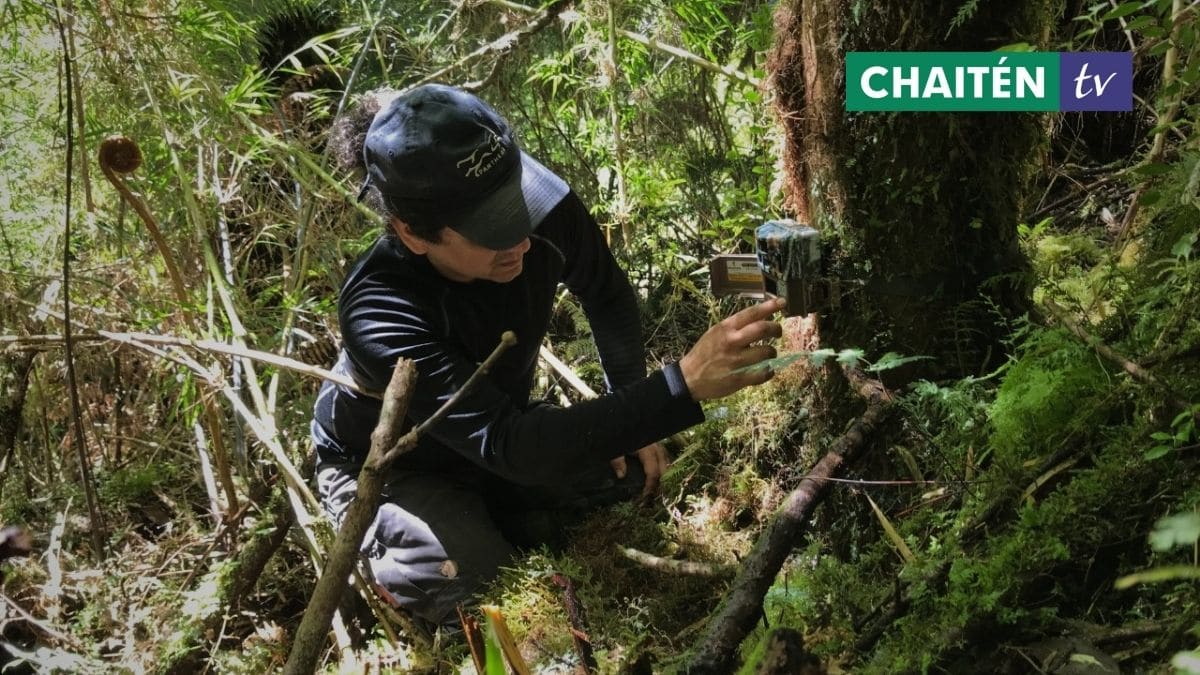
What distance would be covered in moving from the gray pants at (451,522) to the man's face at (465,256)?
729mm

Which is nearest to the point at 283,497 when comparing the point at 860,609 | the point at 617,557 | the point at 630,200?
the point at 617,557

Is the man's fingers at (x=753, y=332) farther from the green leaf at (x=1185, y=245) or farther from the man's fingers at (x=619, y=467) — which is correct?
the man's fingers at (x=619, y=467)

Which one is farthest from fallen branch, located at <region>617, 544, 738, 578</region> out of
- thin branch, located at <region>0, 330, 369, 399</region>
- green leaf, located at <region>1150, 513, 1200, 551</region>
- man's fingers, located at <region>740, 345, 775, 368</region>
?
green leaf, located at <region>1150, 513, 1200, 551</region>

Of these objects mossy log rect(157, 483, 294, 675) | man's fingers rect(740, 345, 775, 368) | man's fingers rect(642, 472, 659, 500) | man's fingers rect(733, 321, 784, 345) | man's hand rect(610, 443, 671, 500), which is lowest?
mossy log rect(157, 483, 294, 675)

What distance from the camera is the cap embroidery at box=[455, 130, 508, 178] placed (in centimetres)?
183

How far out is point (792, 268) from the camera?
1.79 m

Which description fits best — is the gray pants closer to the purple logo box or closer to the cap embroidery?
the cap embroidery

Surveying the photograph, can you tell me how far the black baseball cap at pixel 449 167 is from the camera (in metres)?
1.82

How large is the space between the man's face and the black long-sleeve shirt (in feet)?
0.20

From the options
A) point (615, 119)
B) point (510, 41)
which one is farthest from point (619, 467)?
point (510, 41)

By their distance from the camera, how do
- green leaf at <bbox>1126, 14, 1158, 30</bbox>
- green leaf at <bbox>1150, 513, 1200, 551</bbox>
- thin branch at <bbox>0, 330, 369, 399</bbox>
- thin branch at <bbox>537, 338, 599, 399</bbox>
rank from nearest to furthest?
green leaf at <bbox>1150, 513, 1200, 551</bbox>, green leaf at <bbox>1126, 14, 1158, 30</bbox>, thin branch at <bbox>0, 330, 369, 399</bbox>, thin branch at <bbox>537, 338, 599, 399</bbox>

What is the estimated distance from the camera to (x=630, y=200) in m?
3.38

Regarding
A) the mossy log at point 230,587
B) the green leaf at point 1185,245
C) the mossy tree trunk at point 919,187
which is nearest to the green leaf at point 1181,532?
the green leaf at point 1185,245

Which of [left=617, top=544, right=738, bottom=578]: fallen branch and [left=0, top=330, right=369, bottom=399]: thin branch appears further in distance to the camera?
[left=0, top=330, right=369, bottom=399]: thin branch
